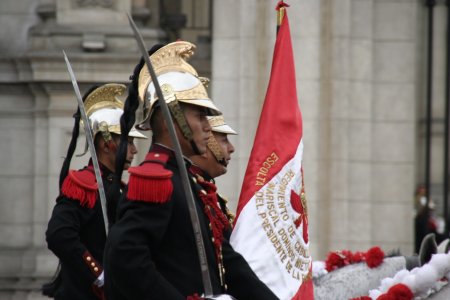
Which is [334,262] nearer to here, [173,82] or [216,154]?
[216,154]

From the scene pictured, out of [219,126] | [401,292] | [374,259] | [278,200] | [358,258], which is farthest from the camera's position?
[358,258]

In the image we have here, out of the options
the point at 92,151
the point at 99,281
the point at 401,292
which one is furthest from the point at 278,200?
the point at 99,281

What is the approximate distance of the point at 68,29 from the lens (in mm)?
13781

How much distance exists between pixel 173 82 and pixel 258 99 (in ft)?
24.9

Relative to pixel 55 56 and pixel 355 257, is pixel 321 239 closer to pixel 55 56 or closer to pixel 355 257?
pixel 55 56

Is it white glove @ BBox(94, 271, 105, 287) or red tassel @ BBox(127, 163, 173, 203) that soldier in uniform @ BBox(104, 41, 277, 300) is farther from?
white glove @ BBox(94, 271, 105, 287)

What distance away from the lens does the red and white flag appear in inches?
292

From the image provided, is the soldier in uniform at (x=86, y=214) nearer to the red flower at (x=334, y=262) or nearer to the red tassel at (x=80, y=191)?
the red tassel at (x=80, y=191)

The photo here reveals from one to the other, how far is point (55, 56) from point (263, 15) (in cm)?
190

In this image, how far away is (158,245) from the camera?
18.8 ft

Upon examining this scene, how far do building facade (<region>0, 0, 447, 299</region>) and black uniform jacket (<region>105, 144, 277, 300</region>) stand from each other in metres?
7.37

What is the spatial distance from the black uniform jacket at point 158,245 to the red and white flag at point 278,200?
1411 millimetres

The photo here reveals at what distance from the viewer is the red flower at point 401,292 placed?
24.8 feet

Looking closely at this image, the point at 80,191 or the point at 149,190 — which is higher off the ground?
the point at 149,190
